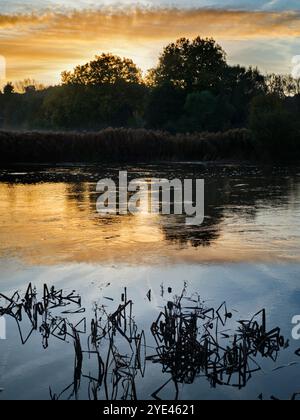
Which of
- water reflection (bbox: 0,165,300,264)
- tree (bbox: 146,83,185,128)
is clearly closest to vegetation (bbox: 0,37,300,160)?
tree (bbox: 146,83,185,128)

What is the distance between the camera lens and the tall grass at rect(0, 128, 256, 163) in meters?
39.4

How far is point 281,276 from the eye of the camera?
9648mm

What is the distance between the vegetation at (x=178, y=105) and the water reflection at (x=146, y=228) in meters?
17.1

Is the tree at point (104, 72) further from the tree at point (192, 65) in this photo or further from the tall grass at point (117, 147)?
the tall grass at point (117, 147)

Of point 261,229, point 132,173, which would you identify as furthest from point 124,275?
point 132,173

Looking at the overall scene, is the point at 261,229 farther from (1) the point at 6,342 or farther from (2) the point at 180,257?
(1) the point at 6,342

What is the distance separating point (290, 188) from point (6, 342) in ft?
A: 59.9

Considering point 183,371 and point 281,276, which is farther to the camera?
point 281,276

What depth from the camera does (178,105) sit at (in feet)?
236

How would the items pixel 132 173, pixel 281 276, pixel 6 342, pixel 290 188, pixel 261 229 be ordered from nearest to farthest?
1. pixel 6 342
2. pixel 281 276
3. pixel 261 229
4. pixel 290 188
5. pixel 132 173

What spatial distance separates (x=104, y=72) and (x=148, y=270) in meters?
84.3

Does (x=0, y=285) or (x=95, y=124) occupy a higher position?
(x=95, y=124)

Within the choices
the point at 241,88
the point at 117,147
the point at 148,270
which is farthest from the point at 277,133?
the point at 241,88

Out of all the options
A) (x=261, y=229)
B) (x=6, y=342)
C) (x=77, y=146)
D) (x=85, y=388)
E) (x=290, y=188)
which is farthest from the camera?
(x=77, y=146)
